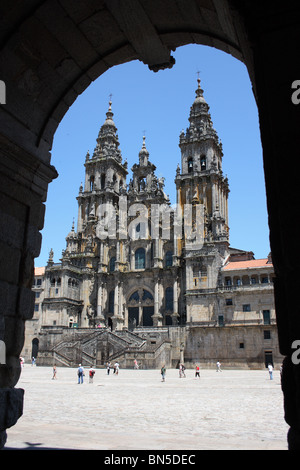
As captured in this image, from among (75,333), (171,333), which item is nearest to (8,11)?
(171,333)

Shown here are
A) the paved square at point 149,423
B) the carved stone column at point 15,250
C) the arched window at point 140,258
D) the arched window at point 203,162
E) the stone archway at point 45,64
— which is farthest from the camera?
the arched window at point 203,162

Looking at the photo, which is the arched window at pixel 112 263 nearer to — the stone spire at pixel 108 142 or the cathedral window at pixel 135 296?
the cathedral window at pixel 135 296

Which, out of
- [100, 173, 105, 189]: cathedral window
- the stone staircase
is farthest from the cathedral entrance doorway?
[100, 173, 105, 189]: cathedral window

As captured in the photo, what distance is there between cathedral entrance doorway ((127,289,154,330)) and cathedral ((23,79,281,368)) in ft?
0.44

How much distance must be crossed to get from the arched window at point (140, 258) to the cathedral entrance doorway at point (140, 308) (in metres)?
3.41

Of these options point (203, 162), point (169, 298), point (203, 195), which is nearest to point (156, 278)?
point (169, 298)

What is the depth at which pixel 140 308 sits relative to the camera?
50.4m

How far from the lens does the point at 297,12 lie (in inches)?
139

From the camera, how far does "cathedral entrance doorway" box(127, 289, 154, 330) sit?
4984 centimetres

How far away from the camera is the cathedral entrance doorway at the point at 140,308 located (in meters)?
49.8

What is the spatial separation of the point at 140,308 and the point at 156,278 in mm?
4651

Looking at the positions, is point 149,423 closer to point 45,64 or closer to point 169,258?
point 45,64

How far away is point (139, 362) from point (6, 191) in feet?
108

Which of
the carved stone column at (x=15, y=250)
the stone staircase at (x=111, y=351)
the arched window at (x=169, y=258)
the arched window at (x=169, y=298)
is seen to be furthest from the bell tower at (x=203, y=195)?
the carved stone column at (x=15, y=250)
